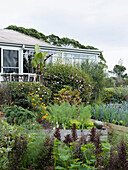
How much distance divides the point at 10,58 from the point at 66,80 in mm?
6475

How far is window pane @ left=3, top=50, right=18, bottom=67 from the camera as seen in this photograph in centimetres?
1420

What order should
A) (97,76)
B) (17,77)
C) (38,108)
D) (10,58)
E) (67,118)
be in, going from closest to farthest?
(67,118) → (38,108) → (97,76) → (17,77) → (10,58)

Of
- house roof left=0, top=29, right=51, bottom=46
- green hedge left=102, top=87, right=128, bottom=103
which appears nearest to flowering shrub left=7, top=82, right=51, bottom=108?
green hedge left=102, top=87, right=128, bottom=103

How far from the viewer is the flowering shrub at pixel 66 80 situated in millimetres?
8891

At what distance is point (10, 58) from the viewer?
14.4m

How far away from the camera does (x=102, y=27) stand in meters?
11.9

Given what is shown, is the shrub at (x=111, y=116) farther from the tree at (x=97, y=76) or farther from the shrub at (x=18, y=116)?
the tree at (x=97, y=76)

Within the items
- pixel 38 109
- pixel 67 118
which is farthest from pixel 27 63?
pixel 67 118

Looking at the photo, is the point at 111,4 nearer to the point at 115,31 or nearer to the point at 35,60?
the point at 115,31

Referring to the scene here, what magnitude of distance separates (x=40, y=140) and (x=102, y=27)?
9815 mm

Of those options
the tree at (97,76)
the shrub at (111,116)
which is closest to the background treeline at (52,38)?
the tree at (97,76)

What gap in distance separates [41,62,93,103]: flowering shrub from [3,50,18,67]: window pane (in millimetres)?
5657

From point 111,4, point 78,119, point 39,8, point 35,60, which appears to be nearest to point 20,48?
point 35,60

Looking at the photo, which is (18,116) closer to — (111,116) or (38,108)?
(38,108)
